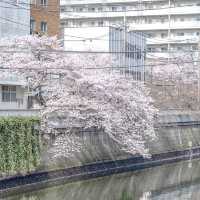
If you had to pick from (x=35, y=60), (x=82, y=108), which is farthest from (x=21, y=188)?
(x=35, y=60)

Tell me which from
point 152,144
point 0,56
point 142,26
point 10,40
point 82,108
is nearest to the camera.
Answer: point 82,108

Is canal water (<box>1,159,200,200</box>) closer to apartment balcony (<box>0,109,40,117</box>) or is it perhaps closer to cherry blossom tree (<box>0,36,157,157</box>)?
cherry blossom tree (<box>0,36,157,157</box>)

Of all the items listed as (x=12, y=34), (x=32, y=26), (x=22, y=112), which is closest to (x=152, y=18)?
(x=32, y=26)

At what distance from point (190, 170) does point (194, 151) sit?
350 inches

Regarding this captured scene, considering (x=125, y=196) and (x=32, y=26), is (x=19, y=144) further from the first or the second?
(x=32, y=26)

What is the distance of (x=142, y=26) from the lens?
77062 mm

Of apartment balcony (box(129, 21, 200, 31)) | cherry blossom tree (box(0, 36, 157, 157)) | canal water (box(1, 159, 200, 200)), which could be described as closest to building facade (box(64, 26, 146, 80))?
cherry blossom tree (box(0, 36, 157, 157))

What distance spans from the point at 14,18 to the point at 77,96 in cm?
1767

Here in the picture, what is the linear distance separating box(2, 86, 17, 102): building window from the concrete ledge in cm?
1281

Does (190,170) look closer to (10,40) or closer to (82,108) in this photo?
(82,108)

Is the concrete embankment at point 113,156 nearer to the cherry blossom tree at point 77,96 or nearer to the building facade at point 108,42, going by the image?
the cherry blossom tree at point 77,96

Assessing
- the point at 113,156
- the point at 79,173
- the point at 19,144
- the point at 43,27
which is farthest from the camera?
the point at 43,27

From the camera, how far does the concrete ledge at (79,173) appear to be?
26.0m

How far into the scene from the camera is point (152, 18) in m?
77.0
